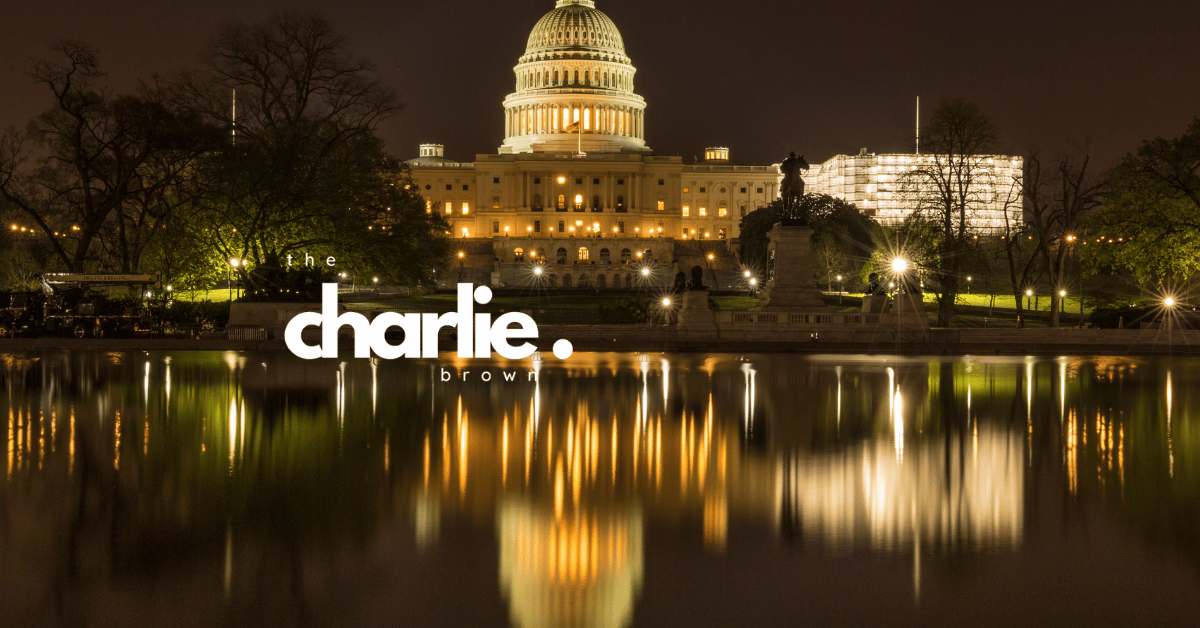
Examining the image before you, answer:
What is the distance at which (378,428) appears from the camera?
1623 cm

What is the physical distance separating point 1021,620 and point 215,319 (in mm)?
37735

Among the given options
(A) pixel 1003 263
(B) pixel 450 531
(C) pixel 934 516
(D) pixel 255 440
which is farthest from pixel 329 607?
(A) pixel 1003 263

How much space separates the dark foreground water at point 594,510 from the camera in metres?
8.41

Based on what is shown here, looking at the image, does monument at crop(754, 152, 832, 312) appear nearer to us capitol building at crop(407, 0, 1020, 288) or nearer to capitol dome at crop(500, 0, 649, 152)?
us capitol building at crop(407, 0, 1020, 288)

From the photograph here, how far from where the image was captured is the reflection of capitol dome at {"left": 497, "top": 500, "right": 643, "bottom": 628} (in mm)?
8219

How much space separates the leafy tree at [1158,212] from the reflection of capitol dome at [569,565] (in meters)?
37.7

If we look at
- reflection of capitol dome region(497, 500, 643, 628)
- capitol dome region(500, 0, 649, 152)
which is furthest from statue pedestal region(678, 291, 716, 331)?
capitol dome region(500, 0, 649, 152)

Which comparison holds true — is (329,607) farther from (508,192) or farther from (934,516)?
(508,192)

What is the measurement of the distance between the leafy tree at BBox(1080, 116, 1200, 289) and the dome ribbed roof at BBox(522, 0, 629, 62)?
110777 mm

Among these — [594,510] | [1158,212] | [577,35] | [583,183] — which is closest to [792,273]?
[1158,212]

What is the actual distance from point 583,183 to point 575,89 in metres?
17.1

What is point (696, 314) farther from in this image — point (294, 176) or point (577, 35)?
point (577, 35)

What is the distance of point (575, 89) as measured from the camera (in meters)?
148

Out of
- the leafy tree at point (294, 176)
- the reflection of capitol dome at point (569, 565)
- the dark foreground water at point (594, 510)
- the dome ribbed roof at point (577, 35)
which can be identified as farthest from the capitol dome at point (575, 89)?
the reflection of capitol dome at point (569, 565)
